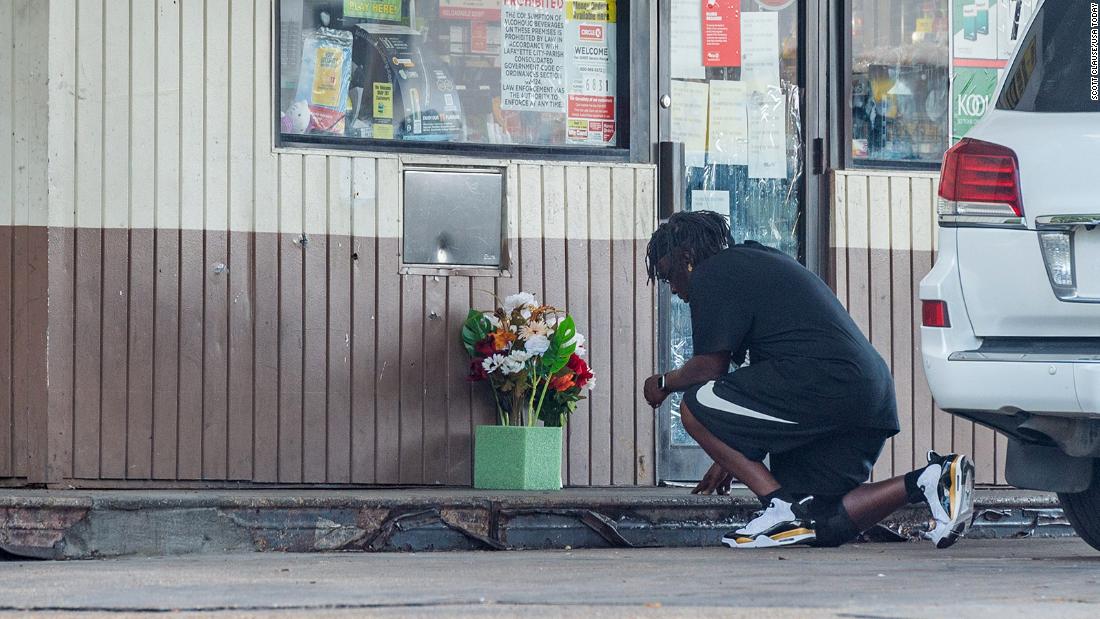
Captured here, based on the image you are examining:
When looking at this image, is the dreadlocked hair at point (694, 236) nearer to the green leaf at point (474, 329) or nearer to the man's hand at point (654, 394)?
the man's hand at point (654, 394)

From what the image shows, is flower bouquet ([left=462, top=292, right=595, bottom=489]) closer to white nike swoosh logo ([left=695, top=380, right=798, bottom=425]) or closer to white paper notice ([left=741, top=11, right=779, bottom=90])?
white nike swoosh logo ([left=695, top=380, right=798, bottom=425])

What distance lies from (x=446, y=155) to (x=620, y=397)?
1.36 metres

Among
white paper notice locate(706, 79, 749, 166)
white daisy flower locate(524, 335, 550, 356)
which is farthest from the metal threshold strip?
white paper notice locate(706, 79, 749, 166)

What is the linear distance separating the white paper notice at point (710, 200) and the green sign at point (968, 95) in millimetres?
1189

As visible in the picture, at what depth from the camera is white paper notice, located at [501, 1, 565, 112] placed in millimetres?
7617

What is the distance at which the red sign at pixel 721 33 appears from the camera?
7.86m

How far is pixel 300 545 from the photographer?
20.5 ft

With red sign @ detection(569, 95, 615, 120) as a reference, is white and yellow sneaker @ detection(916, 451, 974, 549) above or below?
below

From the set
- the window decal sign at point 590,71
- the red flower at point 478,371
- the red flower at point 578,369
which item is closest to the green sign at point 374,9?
the window decal sign at point 590,71

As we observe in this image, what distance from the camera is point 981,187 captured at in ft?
16.3

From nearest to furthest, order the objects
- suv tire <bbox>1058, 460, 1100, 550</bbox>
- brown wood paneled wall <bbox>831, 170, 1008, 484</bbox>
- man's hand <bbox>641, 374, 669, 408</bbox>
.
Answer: suv tire <bbox>1058, 460, 1100, 550</bbox>
man's hand <bbox>641, 374, 669, 408</bbox>
brown wood paneled wall <bbox>831, 170, 1008, 484</bbox>

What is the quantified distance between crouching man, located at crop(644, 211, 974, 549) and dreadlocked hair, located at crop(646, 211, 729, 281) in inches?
3.6

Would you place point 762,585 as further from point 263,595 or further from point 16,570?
point 16,570

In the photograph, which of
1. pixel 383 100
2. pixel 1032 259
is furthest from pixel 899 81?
pixel 1032 259
